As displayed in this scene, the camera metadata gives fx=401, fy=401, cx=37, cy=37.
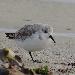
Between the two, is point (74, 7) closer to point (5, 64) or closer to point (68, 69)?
point (68, 69)

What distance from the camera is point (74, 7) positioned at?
13.4 m

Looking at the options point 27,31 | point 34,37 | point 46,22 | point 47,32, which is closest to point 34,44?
point 34,37

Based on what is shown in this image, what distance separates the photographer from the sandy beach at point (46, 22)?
337 inches

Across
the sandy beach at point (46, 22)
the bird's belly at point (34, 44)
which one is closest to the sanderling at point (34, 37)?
the bird's belly at point (34, 44)

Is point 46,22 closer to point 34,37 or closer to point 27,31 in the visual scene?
point 27,31

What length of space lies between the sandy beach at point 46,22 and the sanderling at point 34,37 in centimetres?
32

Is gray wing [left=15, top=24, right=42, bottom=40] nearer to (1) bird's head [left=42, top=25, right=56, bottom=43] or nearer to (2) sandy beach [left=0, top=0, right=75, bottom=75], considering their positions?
(1) bird's head [left=42, top=25, right=56, bottom=43]

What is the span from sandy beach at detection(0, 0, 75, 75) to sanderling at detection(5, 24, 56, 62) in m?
0.32

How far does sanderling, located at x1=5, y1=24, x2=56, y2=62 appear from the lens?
820 centimetres

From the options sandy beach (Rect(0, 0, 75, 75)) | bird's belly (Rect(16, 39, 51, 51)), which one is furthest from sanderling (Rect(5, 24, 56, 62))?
sandy beach (Rect(0, 0, 75, 75))

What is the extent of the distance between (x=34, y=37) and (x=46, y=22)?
11.7 ft

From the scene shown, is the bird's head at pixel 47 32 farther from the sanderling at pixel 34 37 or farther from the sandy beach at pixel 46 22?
the sandy beach at pixel 46 22

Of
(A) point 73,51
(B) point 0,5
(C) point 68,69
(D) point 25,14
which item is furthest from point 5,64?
(B) point 0,5

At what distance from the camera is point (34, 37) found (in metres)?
8.23
